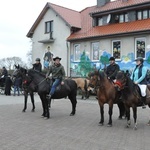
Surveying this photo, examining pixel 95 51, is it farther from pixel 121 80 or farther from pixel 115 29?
pixel 121 80

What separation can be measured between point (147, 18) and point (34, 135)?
19638 millimetres

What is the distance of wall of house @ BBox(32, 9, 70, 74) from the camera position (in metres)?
28.9

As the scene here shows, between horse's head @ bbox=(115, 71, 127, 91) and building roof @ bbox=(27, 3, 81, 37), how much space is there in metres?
20.2

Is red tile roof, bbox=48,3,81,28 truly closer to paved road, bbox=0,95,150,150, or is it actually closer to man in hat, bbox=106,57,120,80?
man in hat, bbox=106,57,120,80

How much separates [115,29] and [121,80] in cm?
1730

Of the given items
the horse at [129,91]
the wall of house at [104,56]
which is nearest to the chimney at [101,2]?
the wall of house at [104,56]

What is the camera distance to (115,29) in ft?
82.2

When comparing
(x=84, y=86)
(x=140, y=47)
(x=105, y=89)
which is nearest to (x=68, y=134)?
(x=105, y=89)

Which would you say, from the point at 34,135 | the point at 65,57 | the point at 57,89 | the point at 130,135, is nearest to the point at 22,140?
the point at 34,135

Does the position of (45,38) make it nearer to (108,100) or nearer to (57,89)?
(57,89)

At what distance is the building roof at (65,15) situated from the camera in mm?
28922

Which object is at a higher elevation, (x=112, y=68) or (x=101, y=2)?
(x=101, y=2)

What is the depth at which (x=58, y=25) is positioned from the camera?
97.3 feet

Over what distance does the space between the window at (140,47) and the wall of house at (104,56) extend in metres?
0.26
